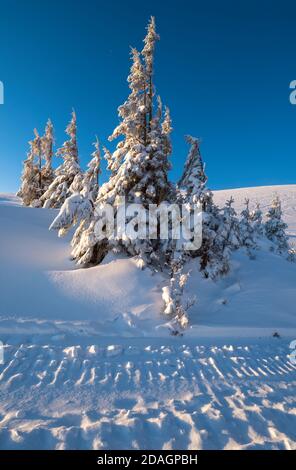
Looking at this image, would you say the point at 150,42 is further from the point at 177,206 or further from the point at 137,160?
the point at 177,206

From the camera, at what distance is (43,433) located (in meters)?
3.49

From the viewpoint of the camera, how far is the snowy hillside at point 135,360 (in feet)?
11.9

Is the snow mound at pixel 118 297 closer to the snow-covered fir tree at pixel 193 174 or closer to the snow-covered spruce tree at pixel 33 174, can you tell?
the snow-covered fir tree at pixel 193 174

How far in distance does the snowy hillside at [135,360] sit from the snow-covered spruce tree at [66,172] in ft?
35.5

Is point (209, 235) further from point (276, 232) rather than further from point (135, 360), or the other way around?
point (276, 232)

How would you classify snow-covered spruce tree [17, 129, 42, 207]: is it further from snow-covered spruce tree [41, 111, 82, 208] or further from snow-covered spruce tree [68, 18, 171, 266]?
snow-covered spruce tree [68, 18, 171, 266]

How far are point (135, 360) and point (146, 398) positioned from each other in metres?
1.34

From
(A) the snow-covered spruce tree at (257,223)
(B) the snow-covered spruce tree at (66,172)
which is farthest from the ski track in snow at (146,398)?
(A) the snow-covered spruce tree at (257,223)

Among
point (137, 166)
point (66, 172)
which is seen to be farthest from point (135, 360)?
point (66, 172)

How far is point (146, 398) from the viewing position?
4441 millimetres

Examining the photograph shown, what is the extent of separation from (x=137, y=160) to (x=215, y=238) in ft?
15.6

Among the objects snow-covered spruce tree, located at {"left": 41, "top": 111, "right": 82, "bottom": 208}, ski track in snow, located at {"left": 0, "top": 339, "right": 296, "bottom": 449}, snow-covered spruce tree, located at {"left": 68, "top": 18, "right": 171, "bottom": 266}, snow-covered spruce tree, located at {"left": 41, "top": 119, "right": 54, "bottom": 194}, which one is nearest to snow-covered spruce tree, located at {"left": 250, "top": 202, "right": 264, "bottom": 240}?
snow-covered spruce tree, located at {"left": 68, "top": 18, "right": 171, "bottom": 266}

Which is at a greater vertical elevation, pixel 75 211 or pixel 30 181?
pixel 30 181

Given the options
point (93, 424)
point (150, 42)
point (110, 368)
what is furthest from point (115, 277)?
point (150, 42)
